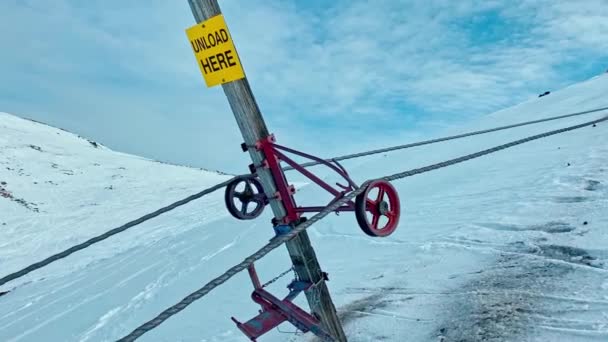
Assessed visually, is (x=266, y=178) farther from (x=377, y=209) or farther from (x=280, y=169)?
(x=377, y=209)

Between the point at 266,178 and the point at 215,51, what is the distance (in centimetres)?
99

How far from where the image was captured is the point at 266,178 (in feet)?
10.8

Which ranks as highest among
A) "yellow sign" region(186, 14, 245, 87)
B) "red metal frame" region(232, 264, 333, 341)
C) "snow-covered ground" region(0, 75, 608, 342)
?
"yellow sign" region(186, 14, 245, 87)

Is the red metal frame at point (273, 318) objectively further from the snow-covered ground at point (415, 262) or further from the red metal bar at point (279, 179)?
the snow-covered ground at point (415, 262)

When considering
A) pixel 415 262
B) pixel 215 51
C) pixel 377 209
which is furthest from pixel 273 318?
pixel 415 262

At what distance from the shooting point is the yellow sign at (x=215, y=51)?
304cm

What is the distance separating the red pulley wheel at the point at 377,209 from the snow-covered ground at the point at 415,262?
1.28m

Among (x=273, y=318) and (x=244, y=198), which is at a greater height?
(x=244, y=198)

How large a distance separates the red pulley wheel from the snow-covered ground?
1282 millimetres

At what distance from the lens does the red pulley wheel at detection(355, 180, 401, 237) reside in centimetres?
281

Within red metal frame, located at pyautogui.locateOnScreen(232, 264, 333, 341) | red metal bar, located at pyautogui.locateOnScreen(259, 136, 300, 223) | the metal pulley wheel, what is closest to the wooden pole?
red metal bar, located at pyautogui.locateOnScreen(259, 136, 300, 223)

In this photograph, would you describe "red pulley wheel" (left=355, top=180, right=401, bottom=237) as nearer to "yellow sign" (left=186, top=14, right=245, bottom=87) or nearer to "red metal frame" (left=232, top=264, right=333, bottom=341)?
"red metal frame" (left=232, top=264, right=333, bottom=341)

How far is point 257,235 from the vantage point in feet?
33.6

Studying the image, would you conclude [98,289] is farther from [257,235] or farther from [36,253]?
[36,253]
